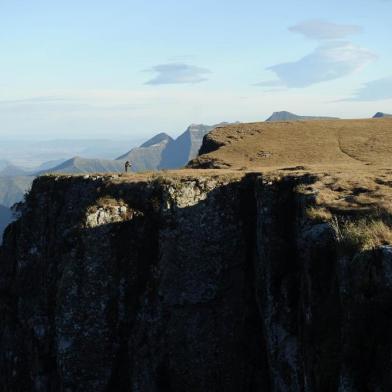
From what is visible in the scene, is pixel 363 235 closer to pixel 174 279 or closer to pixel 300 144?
pixel 174 279

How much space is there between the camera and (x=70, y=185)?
39031 millimetres

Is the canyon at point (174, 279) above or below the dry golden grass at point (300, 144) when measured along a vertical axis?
below

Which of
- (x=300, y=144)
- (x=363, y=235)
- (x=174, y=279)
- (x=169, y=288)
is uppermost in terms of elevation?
(x=300, y=144)

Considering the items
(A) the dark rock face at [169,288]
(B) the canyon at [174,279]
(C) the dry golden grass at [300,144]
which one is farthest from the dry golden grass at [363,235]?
(C) the dry golden grass at [300,144]

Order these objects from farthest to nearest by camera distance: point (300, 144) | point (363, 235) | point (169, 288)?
1. point (300, 144)
2. point (169, 288)
3. point (363, 235)

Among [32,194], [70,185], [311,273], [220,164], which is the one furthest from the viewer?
[220,164]

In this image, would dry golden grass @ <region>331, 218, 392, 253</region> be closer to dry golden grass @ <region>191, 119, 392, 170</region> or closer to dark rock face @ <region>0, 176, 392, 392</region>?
dark rock face @ <region>0, 176, 392, 392</region>

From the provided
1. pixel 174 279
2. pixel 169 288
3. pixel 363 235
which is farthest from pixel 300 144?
pixel 363 235

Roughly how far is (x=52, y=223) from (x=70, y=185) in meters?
3.31

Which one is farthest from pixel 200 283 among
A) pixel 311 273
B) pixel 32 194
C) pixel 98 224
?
pixel 32 194

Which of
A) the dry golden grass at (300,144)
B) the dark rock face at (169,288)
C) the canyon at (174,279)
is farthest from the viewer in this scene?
the dry golden grass at (300,144)

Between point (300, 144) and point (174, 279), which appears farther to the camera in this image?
point (300, 144)

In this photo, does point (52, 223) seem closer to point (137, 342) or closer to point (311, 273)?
point (137, 342)

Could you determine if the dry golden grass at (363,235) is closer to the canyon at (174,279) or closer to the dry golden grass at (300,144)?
the canyon at (174,279)
